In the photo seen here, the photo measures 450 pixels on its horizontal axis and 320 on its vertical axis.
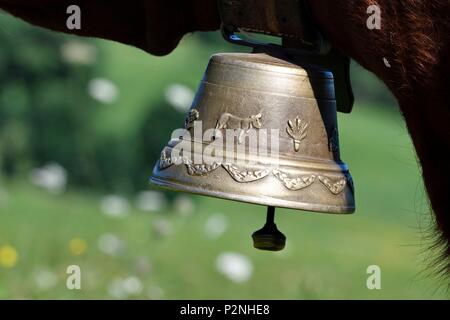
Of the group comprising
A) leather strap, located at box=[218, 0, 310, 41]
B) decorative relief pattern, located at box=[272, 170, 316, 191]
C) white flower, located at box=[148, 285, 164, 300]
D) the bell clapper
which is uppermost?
white flower, located at box=[148, 285, 164, 300]

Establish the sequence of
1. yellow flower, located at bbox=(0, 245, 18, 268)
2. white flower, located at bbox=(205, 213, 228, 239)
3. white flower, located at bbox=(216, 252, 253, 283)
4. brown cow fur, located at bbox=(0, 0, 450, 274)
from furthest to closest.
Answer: white flower, located at bbox=(205, 213, 228, 239), white flower, located at bbox=(216, 252, 253, 283), yellow flower, located at bbox=(0, 245, 18, 268), brown cow fur, located at bbox=(0, 0, 450, 274)

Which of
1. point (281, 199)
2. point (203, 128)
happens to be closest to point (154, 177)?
point (203, 128)

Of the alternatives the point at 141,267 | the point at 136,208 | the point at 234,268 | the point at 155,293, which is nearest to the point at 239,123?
the point at 141,267

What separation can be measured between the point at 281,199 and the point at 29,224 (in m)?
2.88

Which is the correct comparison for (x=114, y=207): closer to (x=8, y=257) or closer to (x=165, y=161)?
(x=8, y=257)

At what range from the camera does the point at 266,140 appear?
6.94ft

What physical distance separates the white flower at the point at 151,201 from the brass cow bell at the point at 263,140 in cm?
265

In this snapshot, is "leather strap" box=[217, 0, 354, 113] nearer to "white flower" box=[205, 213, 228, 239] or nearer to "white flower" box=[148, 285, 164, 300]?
"white flower" box=[148, 285, 164, 300]

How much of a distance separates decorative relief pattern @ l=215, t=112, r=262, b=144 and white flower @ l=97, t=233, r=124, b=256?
7.06ft

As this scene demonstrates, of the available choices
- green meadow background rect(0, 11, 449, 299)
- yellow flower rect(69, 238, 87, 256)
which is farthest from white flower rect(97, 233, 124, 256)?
yellow flower rect(69, 238, 87, 256)

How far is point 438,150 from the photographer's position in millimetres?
1971

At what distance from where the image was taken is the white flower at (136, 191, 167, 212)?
4.89 meters

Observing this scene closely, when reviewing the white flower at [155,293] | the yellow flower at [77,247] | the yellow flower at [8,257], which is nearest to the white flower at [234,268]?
the white flower at [155,293]

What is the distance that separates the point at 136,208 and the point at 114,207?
654 millimetres
